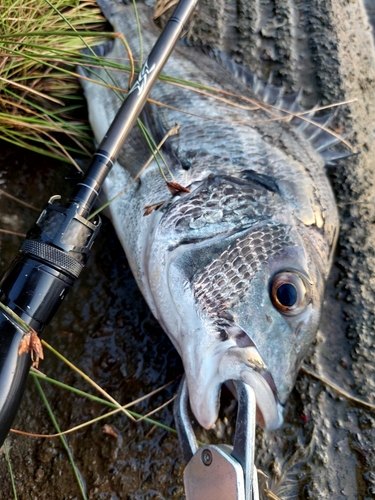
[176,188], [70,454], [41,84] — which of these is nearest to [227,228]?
[176,188]

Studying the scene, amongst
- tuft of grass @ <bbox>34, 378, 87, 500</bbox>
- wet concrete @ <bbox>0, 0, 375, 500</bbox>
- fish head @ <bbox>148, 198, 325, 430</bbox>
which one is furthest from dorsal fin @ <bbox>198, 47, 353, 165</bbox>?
tuft of grass @ <bbox>34, 378, 87, 500</bbox>

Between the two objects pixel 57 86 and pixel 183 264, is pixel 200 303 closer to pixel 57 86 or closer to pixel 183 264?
pixel 183 264

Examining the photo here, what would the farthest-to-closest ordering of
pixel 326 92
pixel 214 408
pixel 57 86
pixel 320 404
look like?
pixel 326 92 < pixel 57 86 < pixel 320 404 < pixel 214 408

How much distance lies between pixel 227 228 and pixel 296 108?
107cm

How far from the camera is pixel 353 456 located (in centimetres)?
213

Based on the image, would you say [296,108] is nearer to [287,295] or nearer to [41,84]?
[287,295]

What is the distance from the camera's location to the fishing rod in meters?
1.39

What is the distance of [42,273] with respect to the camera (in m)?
1.52

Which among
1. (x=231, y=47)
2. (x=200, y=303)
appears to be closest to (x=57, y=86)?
(x=231, y=47)

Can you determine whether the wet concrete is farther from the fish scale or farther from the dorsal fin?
the fish scale

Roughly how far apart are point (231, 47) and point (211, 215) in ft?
5.75

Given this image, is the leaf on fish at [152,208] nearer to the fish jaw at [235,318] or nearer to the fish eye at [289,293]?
the fish jaw at [235,318]

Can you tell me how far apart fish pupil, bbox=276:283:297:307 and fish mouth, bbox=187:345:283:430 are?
0.21 meters

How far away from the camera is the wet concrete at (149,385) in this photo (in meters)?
2.03
